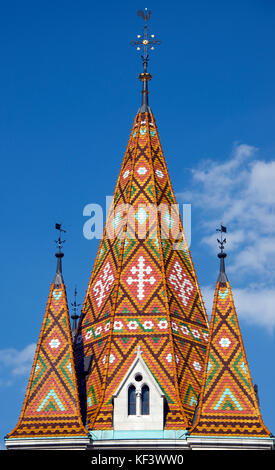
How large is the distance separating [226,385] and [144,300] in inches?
159

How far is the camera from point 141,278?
38250mm

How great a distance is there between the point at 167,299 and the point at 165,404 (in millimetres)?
3486

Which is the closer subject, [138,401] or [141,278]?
[138,401]

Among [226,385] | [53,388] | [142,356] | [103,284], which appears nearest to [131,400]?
[142,356]

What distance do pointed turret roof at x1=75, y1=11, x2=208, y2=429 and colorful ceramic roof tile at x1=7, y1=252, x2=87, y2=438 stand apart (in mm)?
894

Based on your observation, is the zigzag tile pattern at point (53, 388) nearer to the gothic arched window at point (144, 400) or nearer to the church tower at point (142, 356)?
the church tower at point (142, 356)

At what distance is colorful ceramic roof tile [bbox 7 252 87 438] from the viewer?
34.9 meters

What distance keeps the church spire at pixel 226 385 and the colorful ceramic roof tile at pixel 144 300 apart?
3.10 ft

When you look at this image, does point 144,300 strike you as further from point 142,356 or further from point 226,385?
point 226,385

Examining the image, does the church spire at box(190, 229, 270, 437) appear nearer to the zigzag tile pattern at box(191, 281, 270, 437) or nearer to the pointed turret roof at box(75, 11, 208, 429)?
the zigzag tile pattern at box(191, 281, 270, 437)
